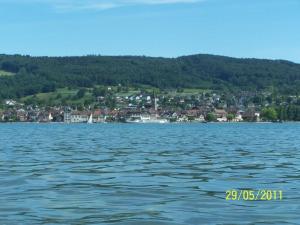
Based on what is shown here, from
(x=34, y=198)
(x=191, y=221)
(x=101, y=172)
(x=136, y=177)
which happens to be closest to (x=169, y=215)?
(x=191, y=221)

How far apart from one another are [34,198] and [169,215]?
4.26 metres

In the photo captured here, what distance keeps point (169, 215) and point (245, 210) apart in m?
1.80

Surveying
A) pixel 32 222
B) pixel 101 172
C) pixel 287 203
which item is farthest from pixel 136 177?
pixel 32 222

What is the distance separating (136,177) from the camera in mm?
23719

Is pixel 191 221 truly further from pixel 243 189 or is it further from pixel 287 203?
pixel 243 189

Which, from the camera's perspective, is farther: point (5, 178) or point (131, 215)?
point (5, 178)

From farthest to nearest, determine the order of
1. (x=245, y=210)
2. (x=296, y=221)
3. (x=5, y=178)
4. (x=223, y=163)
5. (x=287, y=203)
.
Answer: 1. (x=223, y=163)
2. (x=5, y=178)
3. (x=287, y=203)
4. (x=245, y=210)
5. (x=296, y=221)

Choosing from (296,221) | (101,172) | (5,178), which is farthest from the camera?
(101,172)
